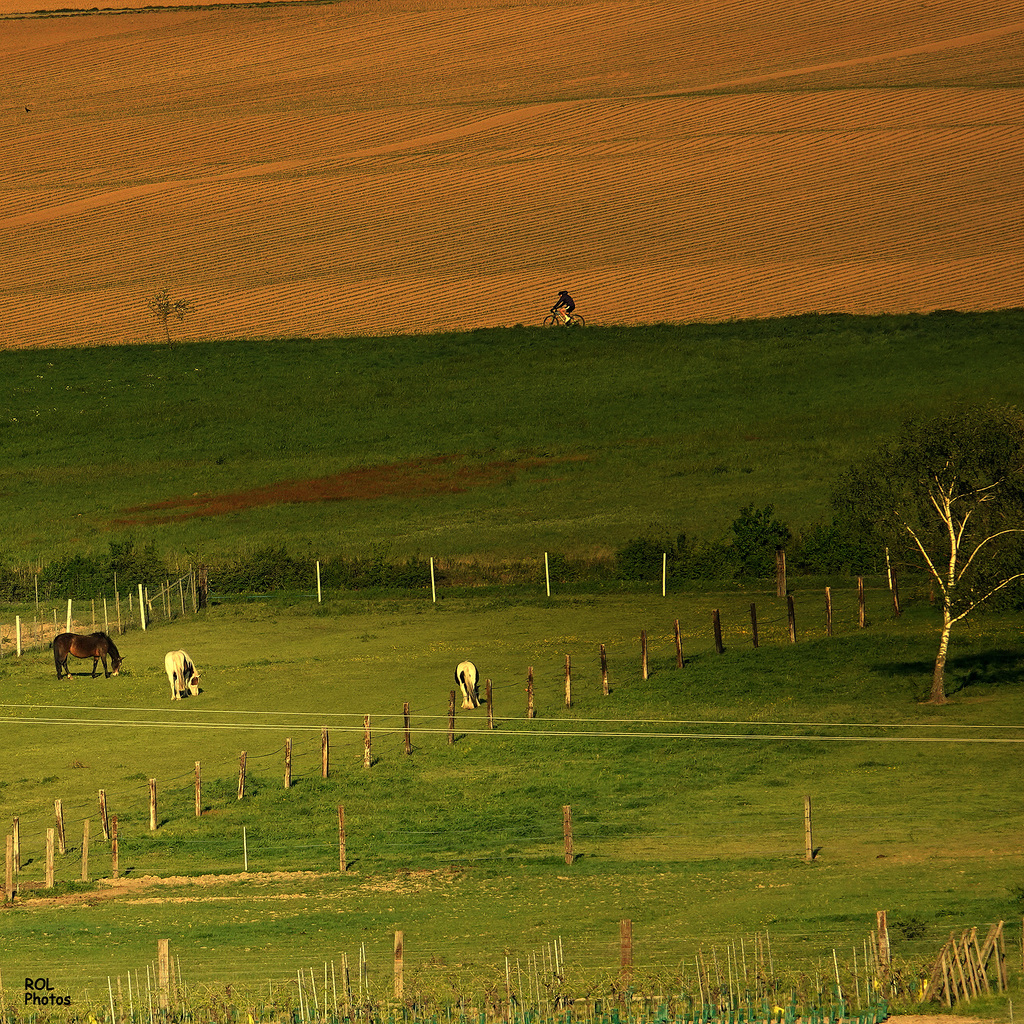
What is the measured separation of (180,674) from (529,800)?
1591 centimetres

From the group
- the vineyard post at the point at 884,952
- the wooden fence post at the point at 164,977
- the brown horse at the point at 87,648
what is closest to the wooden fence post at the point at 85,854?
the wooden fence post at the point at 164,977

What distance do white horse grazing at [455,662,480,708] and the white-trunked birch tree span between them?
1091 cm

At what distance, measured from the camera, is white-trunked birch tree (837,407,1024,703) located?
1620 inches

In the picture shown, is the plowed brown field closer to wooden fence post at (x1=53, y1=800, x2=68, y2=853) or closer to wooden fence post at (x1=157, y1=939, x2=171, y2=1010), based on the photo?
wooden fence post at (x1=53, y1=800, x2=68, y2=853)

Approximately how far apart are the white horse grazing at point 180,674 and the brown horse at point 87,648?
10.4 ft

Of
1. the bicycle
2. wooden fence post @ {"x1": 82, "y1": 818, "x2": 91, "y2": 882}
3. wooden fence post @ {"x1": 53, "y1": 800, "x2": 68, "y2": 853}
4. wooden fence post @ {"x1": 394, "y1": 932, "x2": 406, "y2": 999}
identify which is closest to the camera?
wooden fence post @ {"x1": 394, "y1": 932, "x2": 406, "y2": 999}

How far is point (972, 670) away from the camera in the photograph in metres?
45.9

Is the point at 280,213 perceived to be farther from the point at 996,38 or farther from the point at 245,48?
the point at 996,38

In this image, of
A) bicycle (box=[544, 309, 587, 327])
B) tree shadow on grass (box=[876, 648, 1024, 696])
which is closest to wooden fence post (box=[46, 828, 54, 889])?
tree shadow on grass (box=[876, 648, 1024, 696])

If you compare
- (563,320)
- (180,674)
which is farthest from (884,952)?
(563,320)

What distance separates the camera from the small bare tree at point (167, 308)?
112 m

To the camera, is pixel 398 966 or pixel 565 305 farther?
pixel 565 305

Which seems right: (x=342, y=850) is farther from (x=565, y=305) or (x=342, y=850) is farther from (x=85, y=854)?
(x=565, y=305)

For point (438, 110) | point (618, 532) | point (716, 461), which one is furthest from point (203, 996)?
point (438, 110)
